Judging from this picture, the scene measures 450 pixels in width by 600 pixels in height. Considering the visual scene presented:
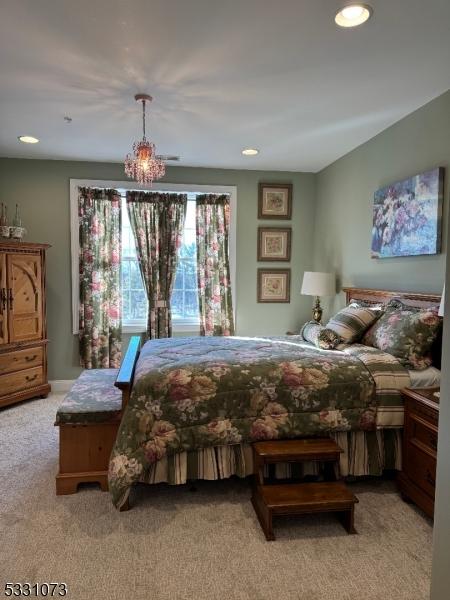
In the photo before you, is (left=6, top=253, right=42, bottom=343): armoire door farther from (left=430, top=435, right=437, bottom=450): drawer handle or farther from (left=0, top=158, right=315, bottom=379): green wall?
(left=430, top=435, right=437, bottom=450): drawer handle

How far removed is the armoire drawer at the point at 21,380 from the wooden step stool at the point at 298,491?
2.72 metres

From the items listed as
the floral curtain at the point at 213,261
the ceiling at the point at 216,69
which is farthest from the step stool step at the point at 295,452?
the floral curtain at the point at 213,261

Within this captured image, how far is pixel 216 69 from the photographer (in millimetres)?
2414

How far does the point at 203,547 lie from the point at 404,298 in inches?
85.6

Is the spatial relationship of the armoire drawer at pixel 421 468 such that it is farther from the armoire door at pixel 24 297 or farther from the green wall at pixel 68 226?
the armoire door at pixel 24 297

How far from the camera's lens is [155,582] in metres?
1.80

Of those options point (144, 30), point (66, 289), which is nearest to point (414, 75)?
point (144, 30)

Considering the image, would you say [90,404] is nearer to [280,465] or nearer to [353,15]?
[280,465]

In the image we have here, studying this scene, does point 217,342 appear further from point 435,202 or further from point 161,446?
point 435,202

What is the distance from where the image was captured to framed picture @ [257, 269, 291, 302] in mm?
4898

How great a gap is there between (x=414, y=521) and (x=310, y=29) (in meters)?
2.69

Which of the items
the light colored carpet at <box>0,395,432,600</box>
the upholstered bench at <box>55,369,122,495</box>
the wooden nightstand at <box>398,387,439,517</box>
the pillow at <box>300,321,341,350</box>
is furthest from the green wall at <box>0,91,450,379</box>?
the upholstered bench at <box>55,369,122,495</box>

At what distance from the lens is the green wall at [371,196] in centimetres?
281

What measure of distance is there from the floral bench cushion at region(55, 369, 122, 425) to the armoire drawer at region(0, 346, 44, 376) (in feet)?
4.31
